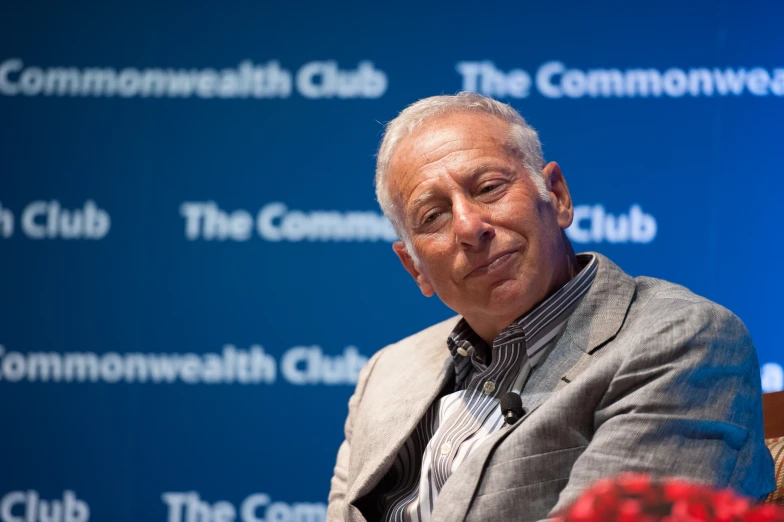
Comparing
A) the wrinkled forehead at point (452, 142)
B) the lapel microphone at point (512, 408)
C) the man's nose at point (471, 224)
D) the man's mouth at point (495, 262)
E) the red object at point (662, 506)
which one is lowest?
the lapel microphone at point (512, 408)

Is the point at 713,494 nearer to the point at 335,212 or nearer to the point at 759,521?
the point at 759,521

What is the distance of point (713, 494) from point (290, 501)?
9.81 feet

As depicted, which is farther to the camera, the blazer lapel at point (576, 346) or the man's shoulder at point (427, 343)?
the man's shoulder at point (427, 343)

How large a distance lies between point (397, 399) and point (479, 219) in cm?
53

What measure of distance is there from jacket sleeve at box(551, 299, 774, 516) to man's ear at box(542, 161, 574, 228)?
0.52m

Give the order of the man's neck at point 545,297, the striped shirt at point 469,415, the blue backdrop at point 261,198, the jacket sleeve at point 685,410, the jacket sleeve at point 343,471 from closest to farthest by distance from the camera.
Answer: the jacket sleeve at point 685,410 < the striped shirt at point 469,415 < the man's neck at point 545,297 < the jacket sleeve at point 343,471 < the blue backdrop at point 261,198

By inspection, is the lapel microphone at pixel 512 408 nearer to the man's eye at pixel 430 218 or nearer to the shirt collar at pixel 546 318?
the shirt collar at pixel 546 318

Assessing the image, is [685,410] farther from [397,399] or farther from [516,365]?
[397,399]

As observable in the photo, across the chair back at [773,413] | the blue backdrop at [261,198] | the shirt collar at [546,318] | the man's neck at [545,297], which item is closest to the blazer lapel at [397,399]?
the man's neck at [545,297]

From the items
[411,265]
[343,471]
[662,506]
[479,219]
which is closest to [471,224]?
[479,219]

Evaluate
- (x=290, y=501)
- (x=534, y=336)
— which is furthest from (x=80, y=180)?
(x=534, y=336)

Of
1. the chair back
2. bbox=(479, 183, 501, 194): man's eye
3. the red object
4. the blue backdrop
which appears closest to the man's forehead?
bbox=(479, 183, 501, 194): man's eye

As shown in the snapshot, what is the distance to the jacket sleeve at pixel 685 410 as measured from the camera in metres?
1.34

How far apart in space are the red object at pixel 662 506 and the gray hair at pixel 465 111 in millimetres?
1477
